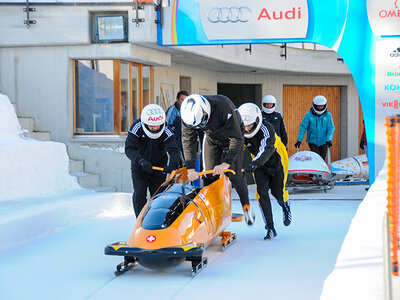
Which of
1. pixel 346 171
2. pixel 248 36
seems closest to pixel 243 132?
pixel 248 36

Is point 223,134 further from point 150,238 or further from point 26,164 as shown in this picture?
point 26,164

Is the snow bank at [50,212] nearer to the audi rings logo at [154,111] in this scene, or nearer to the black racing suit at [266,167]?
the audi rings logo at [154,111]

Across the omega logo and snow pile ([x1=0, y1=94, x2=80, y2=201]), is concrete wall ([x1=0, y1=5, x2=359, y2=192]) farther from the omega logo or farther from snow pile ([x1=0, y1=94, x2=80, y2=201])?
the omega logo

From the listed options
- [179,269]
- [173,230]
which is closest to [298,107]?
[179,269]

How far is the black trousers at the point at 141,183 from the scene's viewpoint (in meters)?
6.05

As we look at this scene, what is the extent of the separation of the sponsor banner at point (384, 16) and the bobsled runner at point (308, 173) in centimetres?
262

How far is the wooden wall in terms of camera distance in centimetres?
1778

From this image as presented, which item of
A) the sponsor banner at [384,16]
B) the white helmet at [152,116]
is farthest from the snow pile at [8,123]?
the sponsor banner at [384,16]

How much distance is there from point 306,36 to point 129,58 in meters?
2.58

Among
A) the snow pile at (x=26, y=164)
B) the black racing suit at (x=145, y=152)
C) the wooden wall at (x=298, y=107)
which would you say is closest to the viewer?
the black racing suit at (x=145, y=152)

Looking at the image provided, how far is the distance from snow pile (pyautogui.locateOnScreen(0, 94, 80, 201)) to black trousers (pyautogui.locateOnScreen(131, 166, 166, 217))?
81.1 inches

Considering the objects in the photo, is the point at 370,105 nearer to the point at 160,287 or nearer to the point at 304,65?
the point at 160,287

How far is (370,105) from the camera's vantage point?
844 cm

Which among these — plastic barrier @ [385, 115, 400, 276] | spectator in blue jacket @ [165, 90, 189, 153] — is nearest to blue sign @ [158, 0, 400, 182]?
spectator in blue jacket @ [165, 90, 189, 153]
